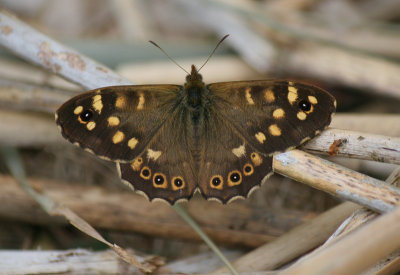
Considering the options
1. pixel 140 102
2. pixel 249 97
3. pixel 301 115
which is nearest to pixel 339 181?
pixel 301 115

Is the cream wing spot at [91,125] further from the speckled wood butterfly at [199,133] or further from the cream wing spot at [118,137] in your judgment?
the cream wing spot at [118,137]

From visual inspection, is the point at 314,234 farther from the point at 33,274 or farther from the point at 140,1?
the point at 140,1

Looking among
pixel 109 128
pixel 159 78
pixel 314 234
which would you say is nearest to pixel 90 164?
pixel 159 78

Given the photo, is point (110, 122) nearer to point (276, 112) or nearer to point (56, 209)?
point (56, 209)

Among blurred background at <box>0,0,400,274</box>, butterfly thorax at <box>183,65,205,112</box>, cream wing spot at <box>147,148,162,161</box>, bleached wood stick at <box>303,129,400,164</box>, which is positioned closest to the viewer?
bleached wood stick at <box>303,129,400,164</box>

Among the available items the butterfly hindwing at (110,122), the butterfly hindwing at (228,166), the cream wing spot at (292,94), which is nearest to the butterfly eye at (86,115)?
the butterfly hindwing at (110,122)

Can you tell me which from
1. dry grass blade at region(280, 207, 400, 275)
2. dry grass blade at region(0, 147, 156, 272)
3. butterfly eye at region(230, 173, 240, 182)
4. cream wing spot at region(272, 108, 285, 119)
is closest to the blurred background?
dry grass blade at region(0, 147, 156, 272)

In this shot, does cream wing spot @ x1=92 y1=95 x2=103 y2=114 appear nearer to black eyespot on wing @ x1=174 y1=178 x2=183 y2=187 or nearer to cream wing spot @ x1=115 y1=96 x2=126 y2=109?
cream wing spot @ x1=115 y1=96 x2=126 y2=109
